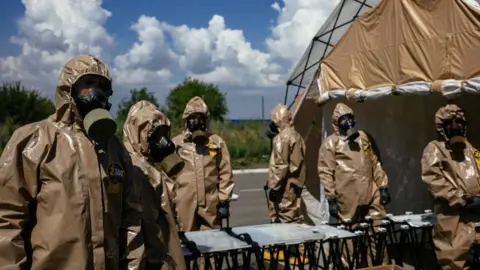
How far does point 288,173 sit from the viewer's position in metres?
6.71

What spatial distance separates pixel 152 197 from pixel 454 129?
10.0 ft

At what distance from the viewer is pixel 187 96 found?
30156 mm

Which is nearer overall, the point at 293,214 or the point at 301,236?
the point at 301,236

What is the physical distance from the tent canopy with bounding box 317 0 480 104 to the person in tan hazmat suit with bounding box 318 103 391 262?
48 centimetres

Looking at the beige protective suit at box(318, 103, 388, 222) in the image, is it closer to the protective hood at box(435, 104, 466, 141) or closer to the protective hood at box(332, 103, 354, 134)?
the protective hood at box(332, 103, 354, 134)

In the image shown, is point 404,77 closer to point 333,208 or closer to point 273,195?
point 333,208

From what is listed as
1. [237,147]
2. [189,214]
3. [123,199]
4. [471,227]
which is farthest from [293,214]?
[237,147]

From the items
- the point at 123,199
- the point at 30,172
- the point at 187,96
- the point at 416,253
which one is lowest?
the point at 416,253

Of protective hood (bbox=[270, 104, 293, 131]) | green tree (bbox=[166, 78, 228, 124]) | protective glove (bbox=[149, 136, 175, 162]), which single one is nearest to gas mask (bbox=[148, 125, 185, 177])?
protective glove (bbox=[149, 136, 175, 162])

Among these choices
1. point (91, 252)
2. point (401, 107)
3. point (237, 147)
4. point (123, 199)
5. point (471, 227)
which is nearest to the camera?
point (91, 252)

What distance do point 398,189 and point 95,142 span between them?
17.3 ft

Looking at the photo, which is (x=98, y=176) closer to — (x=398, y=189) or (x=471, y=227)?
(x=471, y=227)

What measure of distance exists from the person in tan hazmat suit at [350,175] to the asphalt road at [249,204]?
3354 mm

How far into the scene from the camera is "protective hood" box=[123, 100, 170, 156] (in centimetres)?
310
